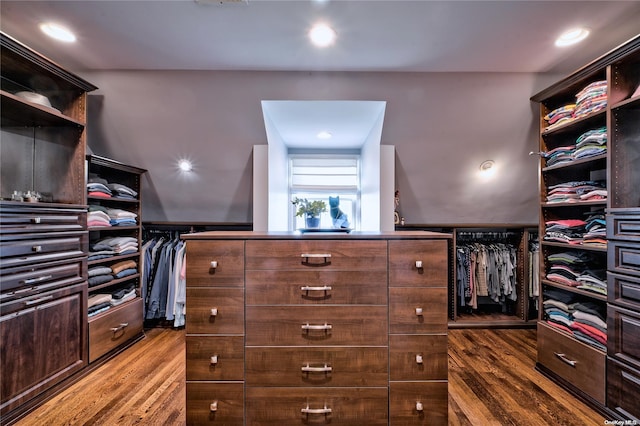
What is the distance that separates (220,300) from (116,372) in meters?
1.57

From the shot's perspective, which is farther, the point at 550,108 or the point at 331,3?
the point at 550,108

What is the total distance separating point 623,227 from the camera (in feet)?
5.24

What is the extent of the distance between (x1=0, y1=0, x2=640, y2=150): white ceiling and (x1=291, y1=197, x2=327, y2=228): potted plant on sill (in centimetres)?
118

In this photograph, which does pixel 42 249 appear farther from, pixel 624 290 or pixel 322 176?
pixel 624 290

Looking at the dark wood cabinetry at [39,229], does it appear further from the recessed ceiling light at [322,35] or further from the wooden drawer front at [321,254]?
the recessed ceiling light at [322,35]

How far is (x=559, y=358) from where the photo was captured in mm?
1989

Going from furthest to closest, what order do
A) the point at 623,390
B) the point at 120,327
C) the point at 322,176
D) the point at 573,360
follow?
1. the point at 322,176
2. the point at 120,327
3. the point at 573,360
4. the point at 623,390

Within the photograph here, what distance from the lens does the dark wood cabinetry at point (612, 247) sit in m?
1.56

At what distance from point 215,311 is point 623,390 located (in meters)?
2.37

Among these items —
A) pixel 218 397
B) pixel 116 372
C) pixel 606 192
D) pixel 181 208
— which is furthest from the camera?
pixel 181 208

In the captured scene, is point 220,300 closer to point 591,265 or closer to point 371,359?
point 371,359

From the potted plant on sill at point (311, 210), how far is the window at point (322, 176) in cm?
212

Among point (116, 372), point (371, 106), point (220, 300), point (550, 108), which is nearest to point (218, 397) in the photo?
point (220, 300)

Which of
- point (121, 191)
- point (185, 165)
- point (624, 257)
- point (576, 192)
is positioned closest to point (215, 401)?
point (121, 191)
